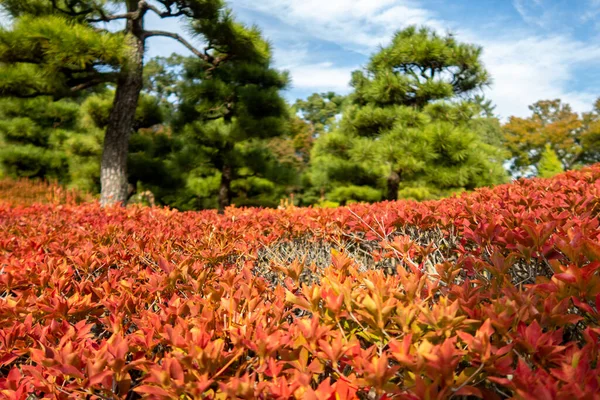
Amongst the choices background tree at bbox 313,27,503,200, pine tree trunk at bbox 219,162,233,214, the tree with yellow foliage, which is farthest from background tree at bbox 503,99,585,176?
pine tree trunk at bbox 219,162,233,214

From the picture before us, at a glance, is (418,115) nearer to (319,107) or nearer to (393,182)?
(393,182)

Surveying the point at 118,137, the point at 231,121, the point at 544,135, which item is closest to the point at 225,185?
the point at 231,121

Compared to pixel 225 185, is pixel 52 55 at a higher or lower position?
higher

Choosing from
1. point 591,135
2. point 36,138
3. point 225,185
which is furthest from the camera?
point 591,135

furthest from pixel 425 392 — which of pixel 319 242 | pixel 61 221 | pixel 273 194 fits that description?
pixel 273 194

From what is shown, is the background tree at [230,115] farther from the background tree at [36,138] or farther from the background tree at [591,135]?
the background tree at [591,135]

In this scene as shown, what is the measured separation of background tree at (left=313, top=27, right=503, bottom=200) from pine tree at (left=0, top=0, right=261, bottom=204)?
3.20 m

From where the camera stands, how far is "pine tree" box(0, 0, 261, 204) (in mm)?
5898

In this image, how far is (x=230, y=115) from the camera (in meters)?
10.7

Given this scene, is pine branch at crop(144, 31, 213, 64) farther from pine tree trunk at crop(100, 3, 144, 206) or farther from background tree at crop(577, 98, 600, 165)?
background tree at crop(577, 98, 600, 165)

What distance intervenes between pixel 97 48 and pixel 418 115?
6.43 m

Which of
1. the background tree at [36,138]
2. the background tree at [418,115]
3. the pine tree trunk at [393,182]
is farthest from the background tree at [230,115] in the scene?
the background tree at [36,138]

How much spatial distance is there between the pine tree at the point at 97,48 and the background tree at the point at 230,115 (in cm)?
110

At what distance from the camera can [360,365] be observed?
81 cm
